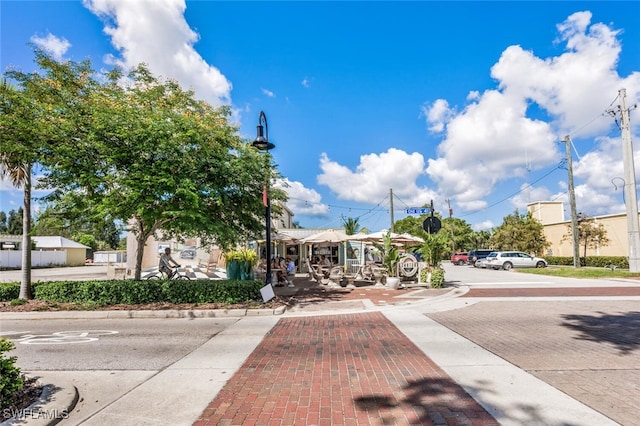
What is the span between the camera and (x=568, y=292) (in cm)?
1364

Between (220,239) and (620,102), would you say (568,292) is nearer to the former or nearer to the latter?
(220,239)

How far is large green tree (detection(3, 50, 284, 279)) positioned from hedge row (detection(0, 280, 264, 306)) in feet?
2.91

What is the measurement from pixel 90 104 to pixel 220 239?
525cm

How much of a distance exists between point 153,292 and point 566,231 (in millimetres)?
39883

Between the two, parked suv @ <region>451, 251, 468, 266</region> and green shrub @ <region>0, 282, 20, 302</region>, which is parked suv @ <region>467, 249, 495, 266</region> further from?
green shrub @ <region>0, 282, 20, 302</region>

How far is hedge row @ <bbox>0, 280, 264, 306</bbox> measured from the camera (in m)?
10.3

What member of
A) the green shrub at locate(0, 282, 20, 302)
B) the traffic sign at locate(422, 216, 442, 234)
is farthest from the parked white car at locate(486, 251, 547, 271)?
the green shrub at locate(0, 282, 20, 302)

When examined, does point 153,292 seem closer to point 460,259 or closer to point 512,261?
point 512,261

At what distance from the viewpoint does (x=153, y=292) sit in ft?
34.0

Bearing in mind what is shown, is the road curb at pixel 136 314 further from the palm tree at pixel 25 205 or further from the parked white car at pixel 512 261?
the parked white car at pixel 512 261

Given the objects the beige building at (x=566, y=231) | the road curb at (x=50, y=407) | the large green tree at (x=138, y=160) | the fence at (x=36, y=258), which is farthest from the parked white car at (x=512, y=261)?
the fence at (x=36, y=258)

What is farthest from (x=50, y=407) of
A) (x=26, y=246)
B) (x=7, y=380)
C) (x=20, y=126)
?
(x=26, y=246)

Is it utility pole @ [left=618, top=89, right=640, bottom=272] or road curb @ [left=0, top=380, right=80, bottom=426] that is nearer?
road curb @ [left=0, top=380, right=80, bottom=426]

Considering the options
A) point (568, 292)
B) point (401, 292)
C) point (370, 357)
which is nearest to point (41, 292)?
point (370, 357)
